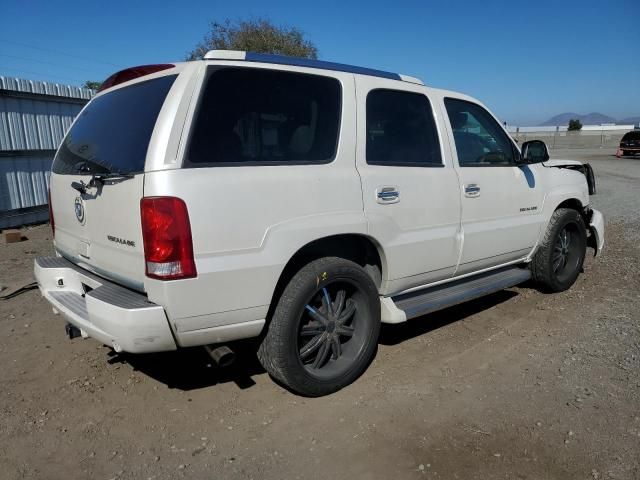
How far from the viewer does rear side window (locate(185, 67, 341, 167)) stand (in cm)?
273

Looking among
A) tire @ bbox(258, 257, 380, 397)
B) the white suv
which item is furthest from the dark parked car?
tire @ bbox(258, 257, 380, 397)

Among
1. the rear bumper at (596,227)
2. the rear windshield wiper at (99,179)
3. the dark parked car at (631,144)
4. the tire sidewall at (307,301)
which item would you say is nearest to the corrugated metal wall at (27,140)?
the rear windshield wiper at (99,179)

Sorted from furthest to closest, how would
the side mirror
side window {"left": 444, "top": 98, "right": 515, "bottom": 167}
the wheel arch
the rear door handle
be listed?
the side mirror, side window {"left": 444, "top": 98, "right": 515, "bottom": 167}, the rear door handle, the wheel arch

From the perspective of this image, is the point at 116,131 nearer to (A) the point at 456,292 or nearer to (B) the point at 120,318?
(B) the point at 120,318

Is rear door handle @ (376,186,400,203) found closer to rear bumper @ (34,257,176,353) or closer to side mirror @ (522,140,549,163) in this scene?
rear bumper @ (34,257,176,353)

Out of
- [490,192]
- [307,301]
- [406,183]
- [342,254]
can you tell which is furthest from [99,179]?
[490,192]

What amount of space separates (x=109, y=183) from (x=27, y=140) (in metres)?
7.84

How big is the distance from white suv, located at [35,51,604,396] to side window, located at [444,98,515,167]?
1.0 inches

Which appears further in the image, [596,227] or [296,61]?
[596,227]

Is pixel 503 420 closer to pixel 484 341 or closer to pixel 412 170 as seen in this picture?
pixel 484 341

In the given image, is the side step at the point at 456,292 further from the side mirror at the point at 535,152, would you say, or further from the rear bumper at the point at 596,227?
the rear bumper at the point at 596,227

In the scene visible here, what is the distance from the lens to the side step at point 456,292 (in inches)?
146

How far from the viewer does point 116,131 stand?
10.1 ft

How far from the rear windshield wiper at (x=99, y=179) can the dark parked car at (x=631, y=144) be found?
1324 inches
